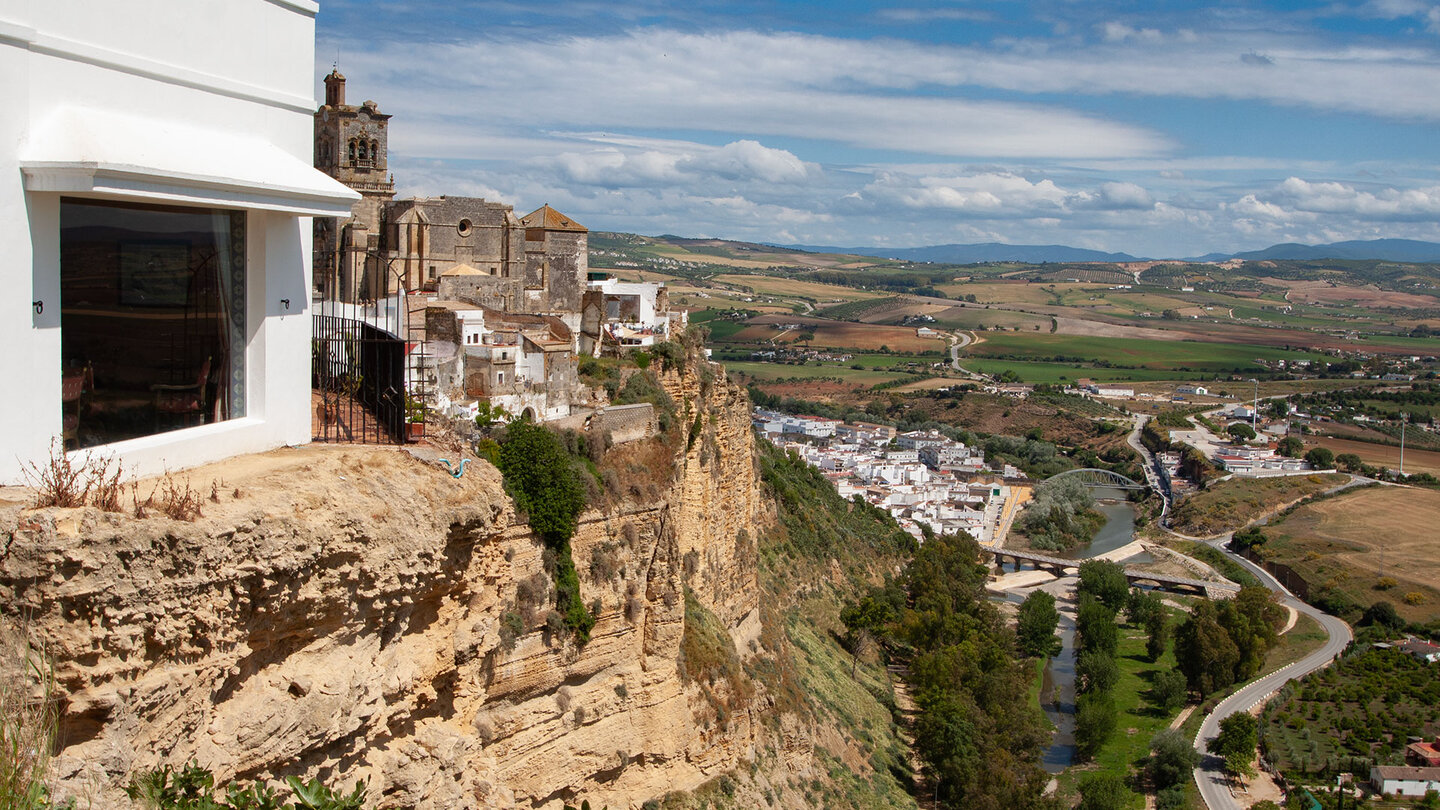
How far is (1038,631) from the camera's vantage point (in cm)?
5288

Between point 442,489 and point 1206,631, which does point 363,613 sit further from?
point 1206,631

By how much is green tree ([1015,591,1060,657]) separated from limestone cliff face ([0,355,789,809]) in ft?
133

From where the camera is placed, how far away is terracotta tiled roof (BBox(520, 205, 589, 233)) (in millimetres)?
27094

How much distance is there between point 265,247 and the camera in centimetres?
901

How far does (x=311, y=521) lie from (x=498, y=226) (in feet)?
62.2

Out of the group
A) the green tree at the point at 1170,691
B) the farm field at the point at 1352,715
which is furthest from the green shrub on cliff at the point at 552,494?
the green tree at the point at 1170,691

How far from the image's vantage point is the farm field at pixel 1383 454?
98.5 metres

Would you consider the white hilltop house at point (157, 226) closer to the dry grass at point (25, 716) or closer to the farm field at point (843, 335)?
the dry grass at point (25, 716)

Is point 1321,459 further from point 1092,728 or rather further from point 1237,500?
point 1092,728

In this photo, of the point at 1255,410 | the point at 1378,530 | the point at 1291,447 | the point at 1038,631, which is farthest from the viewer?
the point at 1255,410

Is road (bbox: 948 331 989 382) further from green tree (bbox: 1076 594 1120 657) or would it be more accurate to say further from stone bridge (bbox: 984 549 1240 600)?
green tree (bbox: 1076 594 1120 657)

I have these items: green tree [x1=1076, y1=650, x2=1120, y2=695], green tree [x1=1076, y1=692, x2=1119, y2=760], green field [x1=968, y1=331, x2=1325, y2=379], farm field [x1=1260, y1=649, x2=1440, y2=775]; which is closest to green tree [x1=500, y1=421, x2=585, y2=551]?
green tree [x1=1076, y1=692, x2=1119, y2=760]

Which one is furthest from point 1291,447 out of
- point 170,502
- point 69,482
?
point 69,482

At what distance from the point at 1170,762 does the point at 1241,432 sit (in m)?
73.6
